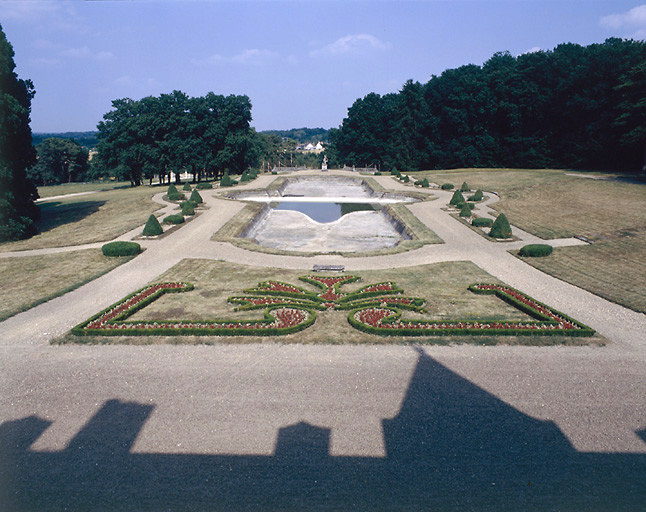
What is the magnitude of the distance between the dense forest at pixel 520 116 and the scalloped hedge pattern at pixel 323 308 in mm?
51359

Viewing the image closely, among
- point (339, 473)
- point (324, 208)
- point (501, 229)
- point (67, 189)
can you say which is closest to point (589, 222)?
point (501, 229)

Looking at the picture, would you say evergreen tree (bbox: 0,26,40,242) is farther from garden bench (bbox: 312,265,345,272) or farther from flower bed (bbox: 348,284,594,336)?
flower bed (bbox: 348,284,594,336)

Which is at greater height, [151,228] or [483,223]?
[483,223]

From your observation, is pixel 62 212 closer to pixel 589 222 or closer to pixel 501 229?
pixel 501 229

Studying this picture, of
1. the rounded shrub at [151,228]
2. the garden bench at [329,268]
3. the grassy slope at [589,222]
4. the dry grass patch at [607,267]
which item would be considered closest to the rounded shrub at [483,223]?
the grassy slope at [589,222]

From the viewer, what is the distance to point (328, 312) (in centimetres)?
1812

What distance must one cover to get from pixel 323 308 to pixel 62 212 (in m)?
40.3

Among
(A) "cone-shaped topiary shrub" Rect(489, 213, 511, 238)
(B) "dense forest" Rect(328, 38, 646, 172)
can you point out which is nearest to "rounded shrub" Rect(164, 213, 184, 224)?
(A) "cone-shaped topiary shrub" Rect(489, 213, 511, 238)

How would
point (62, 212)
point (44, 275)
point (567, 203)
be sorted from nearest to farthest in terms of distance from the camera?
point (44, 275), point (567, 203), point (62, 212)

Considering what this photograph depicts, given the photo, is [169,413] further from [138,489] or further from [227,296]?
[227,296]

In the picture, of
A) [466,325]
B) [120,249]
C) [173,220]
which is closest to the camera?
[466,325]

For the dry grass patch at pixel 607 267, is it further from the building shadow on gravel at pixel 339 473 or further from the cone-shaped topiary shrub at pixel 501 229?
the building shadow on gravel at pixel 339 473

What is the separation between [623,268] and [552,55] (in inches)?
2950

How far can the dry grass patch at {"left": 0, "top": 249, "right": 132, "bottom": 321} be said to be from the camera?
19898mm
